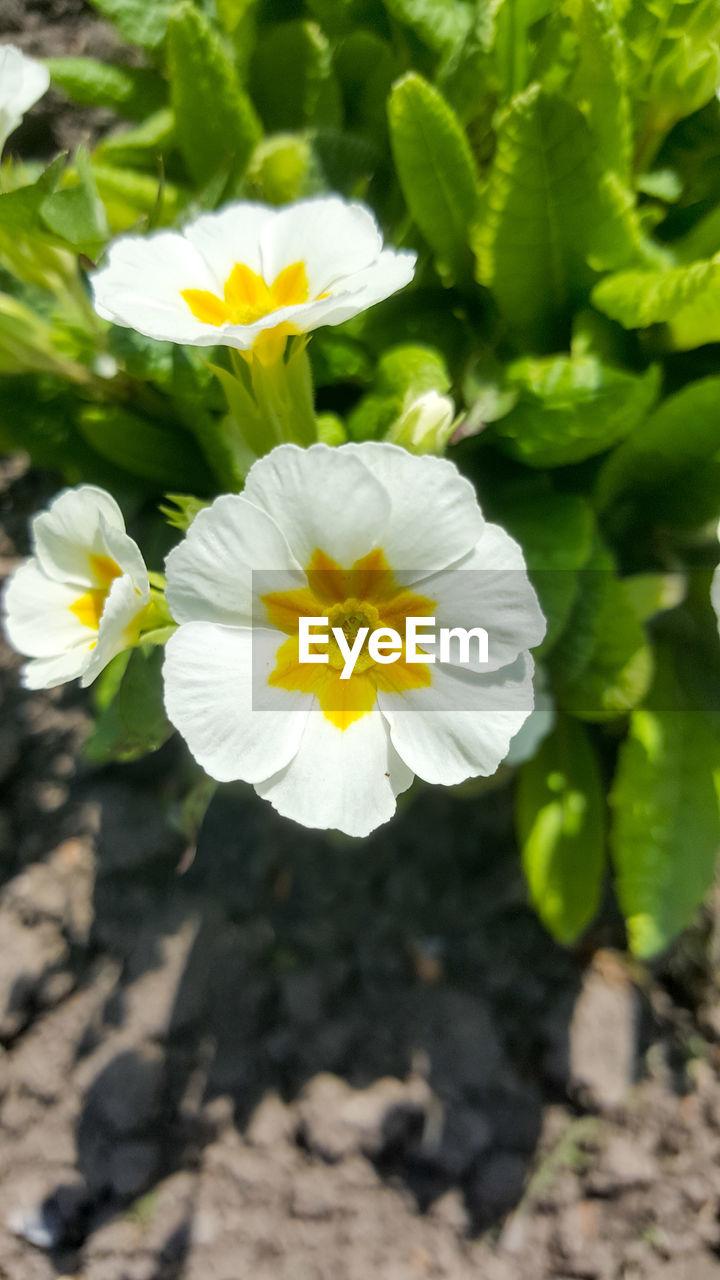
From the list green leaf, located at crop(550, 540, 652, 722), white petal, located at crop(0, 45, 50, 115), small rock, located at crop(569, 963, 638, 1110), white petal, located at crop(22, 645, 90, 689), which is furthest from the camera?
small rock, located at crop(569, 963, 638, 1110)

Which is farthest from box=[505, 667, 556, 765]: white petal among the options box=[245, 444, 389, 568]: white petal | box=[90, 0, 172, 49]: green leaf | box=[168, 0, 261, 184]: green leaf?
box=[90, 0, 172, 49]: green leaf

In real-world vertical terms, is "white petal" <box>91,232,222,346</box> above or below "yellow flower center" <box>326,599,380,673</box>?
above

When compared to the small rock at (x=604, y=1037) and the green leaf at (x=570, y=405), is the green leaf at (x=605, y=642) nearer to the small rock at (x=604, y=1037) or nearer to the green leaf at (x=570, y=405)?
the green leaf at (x=570, y=405)

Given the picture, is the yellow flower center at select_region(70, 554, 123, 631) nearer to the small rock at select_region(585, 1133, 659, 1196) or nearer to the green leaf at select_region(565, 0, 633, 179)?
the green leaf at select_region(565, 0, 633, 179)

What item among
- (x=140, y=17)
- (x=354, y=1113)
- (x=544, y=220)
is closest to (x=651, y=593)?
(x=544, y=220)

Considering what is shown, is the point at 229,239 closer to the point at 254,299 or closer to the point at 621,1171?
the point at 254,299

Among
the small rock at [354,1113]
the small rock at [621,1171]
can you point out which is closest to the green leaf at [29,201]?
→ the small rock at [354,1113]
